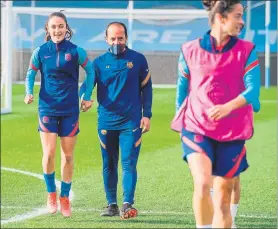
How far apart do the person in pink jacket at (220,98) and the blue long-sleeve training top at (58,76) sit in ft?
7.65

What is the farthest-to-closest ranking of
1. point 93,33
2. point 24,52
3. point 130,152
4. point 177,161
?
point 93,33
point 24,52
point 177,161
point 130,152

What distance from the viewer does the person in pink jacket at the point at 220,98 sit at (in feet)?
22.8

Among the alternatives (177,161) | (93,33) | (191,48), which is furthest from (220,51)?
(93,33)

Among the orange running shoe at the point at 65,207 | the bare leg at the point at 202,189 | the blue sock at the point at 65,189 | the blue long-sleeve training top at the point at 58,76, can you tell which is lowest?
→ the orange running shoe at the point at 65,207

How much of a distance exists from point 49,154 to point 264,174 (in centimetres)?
429

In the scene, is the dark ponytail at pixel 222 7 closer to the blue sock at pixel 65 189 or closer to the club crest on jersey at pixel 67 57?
the club crest on jersey at pixel 67 57

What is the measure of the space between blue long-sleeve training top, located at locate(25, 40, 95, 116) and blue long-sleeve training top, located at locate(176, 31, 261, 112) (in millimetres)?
2207

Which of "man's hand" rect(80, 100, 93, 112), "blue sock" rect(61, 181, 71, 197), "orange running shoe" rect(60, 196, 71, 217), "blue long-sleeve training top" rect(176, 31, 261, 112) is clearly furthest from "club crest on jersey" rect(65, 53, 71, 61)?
"blue long-sleeve training top" rect(176, 31, 261, 112)

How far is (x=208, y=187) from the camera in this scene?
22.3ft

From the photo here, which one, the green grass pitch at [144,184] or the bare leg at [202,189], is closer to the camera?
the bare leg at [202,189]

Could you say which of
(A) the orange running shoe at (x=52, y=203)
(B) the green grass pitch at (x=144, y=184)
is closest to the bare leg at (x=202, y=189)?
(B) the green grass pitch at (x=144, y=184)

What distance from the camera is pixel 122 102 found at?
9320 mm

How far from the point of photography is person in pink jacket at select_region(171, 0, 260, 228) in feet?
22.8

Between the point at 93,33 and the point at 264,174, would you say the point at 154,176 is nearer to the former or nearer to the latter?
the point at 264,174
